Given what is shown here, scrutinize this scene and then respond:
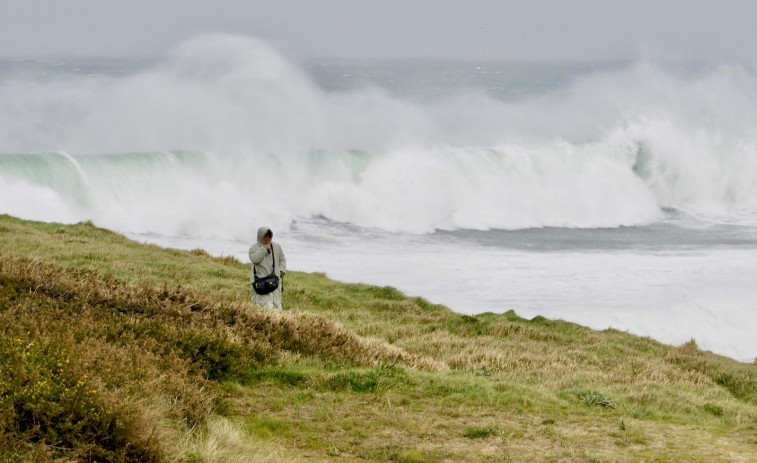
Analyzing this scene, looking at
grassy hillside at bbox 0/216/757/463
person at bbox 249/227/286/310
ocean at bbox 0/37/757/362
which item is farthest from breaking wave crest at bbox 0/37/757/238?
grassy hillside at bbox 0/216/757/463

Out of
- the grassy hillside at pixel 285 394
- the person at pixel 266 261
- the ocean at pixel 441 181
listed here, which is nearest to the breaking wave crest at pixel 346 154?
the ocean at pixel 441 181

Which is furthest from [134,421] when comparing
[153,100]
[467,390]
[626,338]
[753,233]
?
[153,100]

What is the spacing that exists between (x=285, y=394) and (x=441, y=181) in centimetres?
4234

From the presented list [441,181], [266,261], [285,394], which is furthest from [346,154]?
[285,394]

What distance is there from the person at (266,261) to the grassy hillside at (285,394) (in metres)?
2.00

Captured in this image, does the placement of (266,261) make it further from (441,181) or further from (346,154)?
(346,154)

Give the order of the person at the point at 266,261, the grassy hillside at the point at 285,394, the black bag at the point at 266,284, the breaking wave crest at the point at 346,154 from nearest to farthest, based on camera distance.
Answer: the grassy hillside at the point at 285,394
the person at the point at 266,261
the black bag at the point at 266,284
the breaking wave crest at the point at 346,154

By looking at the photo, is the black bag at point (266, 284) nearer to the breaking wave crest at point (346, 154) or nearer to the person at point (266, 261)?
the person at point (266, 261)

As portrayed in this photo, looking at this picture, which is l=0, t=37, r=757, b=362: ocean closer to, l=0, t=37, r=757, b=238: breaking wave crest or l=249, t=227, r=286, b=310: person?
l=0, t=37, r=757, b=238: breaking wave crest

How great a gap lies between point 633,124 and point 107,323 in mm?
58132

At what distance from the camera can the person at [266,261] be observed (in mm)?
13277

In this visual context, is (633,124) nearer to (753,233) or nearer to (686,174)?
(686,174)

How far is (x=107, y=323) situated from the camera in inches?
345

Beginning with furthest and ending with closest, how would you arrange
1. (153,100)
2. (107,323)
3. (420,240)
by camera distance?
(153,100), (420,240), (107,323)
